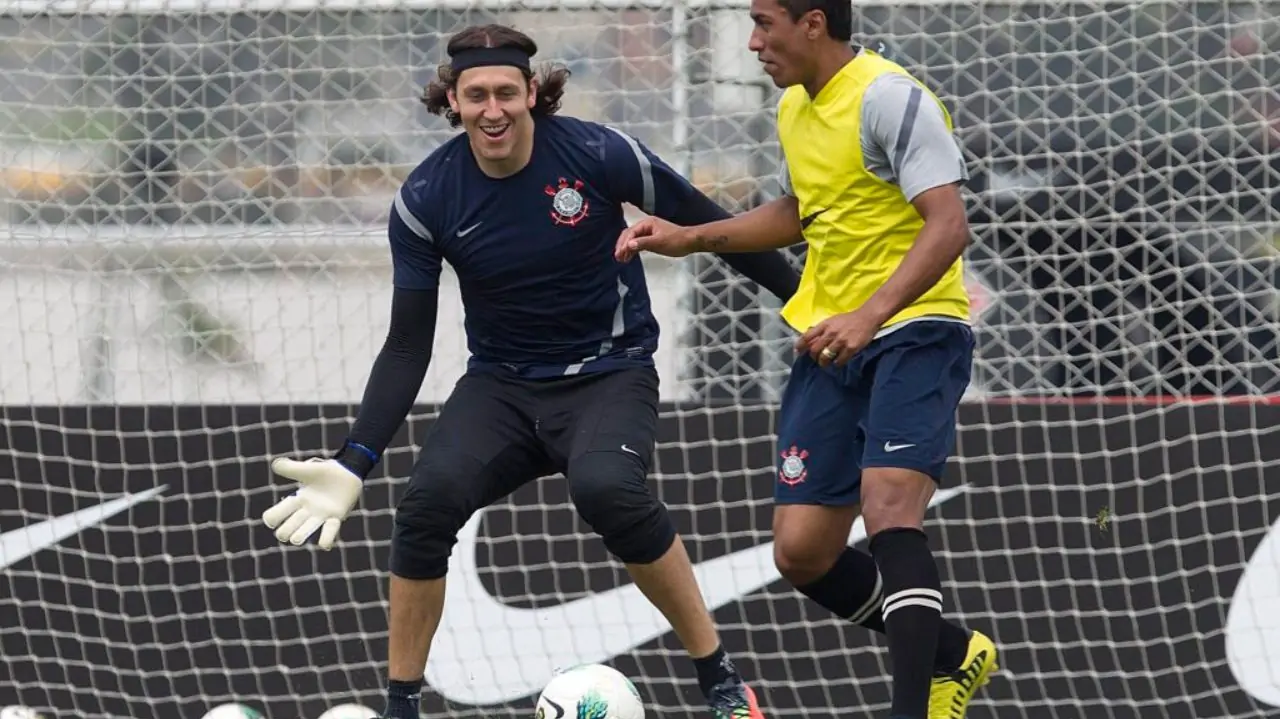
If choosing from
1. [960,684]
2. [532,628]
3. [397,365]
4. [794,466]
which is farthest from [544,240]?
[532,628]

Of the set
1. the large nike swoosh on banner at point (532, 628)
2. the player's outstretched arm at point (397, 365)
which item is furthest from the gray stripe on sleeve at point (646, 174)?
the large nike swoosh on banner at point (532, 628)

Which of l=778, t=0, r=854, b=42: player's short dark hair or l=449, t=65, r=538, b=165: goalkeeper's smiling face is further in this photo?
l=449, t=65, r=538, b=165: goalkeeper's smiling face

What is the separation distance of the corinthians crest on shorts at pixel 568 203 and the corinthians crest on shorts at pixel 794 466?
2.76ft

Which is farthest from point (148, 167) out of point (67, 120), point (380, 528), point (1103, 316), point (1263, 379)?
point (1263, 379)

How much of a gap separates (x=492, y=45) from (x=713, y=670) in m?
1.71

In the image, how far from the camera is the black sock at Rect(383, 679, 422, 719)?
15.6ft

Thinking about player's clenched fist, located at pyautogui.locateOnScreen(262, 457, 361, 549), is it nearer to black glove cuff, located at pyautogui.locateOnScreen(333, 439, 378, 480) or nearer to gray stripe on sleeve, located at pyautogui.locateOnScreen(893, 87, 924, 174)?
black glove cuff, located at pyautogui.locateOnScreen(333, 439, 378, 480)

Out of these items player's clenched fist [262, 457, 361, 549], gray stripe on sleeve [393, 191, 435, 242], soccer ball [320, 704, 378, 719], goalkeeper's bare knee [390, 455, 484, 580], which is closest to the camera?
player's clenched fist [262, 457, 361, 549]

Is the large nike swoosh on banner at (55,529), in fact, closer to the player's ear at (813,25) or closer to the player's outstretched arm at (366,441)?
the player's outstretched arm at (366,441)

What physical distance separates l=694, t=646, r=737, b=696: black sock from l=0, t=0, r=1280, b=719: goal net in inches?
61.1

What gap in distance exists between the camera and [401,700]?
4.77 meters

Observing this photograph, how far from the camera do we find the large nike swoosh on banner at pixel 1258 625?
6160 mm

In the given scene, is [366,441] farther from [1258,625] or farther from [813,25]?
[1258,625]

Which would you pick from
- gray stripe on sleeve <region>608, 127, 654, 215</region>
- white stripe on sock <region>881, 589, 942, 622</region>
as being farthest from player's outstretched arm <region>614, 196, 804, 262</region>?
white stripe on sock <region>881, 589, 942, 622</region>
